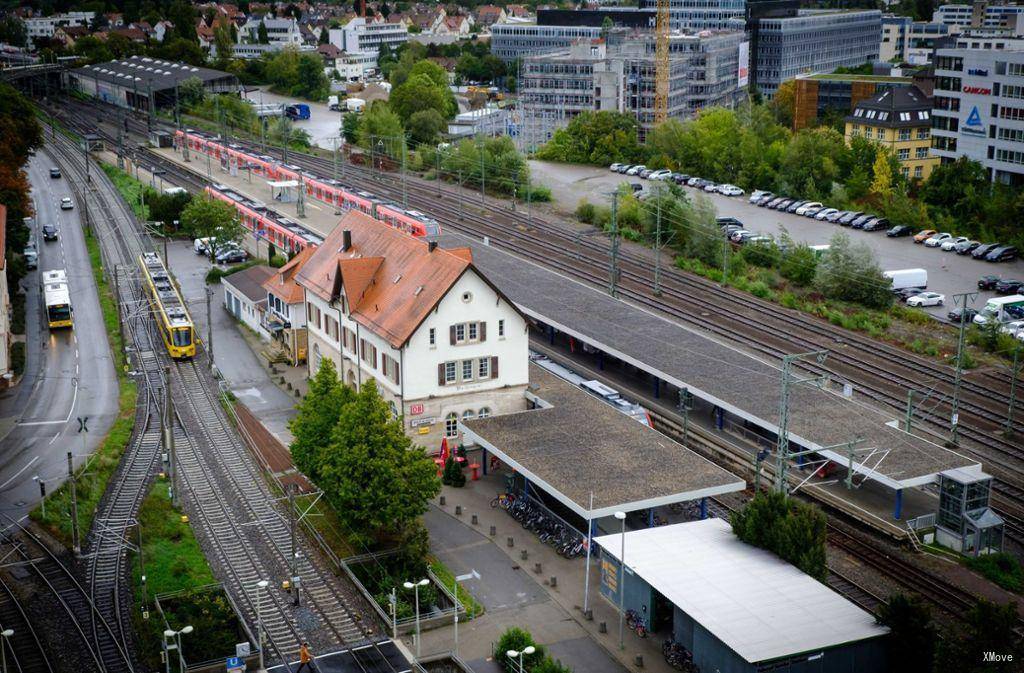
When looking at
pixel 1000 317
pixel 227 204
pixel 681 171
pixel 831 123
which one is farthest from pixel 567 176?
pixel 1000 317

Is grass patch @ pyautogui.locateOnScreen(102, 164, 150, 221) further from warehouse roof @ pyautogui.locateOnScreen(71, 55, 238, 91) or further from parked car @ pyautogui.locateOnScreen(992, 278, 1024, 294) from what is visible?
parked car @ pyautogui.locateOnScreen(992, 278, 1024, 294)

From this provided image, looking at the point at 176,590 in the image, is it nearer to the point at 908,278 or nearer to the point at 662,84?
the point at 908,278

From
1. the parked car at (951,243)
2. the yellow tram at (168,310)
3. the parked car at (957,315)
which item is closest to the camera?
the yellow tram at (168,310)

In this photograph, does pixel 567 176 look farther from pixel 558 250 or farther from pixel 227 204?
pixel 227 204

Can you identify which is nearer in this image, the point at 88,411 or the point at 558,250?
the point at 88,411

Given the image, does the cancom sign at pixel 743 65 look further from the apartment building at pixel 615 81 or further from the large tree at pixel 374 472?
the large tree at pixel 374 472

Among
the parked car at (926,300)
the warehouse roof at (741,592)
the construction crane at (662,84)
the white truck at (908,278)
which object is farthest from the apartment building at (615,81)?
the warehouse roof at (741,592)

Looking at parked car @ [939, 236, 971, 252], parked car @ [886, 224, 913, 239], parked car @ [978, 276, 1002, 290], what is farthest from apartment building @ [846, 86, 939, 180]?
parked car @ [978, 276, 1002, 290]

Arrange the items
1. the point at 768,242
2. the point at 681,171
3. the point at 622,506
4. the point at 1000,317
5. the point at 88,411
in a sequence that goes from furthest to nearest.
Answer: the point at 681,171
the point at 768,242
the point at 1000,317
the point at 88,411
the point at 622,506
